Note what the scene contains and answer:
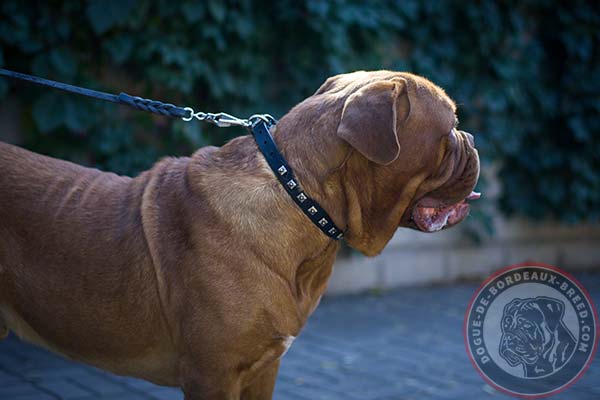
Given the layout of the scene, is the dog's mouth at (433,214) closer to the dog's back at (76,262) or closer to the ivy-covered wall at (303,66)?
the dog's back at (76,262)

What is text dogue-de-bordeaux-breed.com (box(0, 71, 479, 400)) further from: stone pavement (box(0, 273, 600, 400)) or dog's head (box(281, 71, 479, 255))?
stone pavement (box(0, 273, 600, 400))

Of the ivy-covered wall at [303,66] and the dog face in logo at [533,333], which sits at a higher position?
the ivy-covered wall at [303,66]

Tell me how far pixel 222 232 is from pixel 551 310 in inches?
86.7

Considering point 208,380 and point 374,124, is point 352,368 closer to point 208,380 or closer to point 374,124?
point 208,380

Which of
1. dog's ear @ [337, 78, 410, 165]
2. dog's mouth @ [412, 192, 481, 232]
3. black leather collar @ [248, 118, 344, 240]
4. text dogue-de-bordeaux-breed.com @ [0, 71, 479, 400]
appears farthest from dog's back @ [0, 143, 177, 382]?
dog's mouth @ [412, 192, 481, 232]

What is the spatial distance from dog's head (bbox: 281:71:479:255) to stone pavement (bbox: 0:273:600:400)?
1.58m

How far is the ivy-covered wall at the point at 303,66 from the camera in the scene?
507cm

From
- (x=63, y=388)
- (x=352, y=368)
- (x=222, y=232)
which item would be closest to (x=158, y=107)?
(x=222, y=232)

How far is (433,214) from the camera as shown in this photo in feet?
9.41

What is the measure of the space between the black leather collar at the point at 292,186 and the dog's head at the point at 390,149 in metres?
0.08

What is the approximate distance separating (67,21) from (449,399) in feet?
12.3

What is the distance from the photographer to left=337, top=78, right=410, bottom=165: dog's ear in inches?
99.5

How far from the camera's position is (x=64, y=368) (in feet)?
14.4

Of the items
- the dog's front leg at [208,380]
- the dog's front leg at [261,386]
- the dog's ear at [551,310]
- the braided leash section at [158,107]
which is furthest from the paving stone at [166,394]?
the dog's ear at [551,310]
